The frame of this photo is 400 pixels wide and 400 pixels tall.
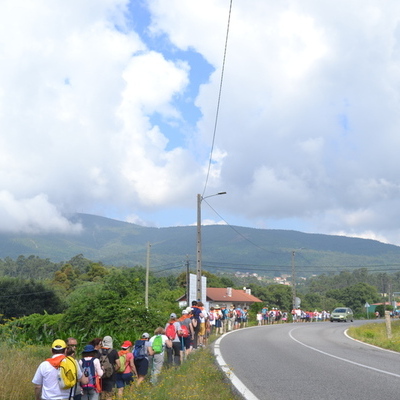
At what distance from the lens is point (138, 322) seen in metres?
21.4

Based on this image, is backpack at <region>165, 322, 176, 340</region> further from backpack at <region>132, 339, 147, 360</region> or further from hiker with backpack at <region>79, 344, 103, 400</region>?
hiker with backpack at <region>79, 344, 103, 400</region>

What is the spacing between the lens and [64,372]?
7617mm

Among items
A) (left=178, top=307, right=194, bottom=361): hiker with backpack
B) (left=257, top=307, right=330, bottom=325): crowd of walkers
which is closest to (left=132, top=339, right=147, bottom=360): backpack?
(left=178, top=307, right=194, bottom=361): hiker with backpack

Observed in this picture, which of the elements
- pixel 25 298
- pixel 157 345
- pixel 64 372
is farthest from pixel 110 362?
pixel 25 298

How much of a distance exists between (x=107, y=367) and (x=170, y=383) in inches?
48.5

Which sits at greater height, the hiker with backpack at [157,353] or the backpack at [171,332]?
the backpack at [171,332]

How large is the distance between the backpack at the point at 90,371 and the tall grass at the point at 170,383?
104cm

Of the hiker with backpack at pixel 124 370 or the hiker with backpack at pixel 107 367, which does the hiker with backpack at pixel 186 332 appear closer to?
the hiker with backpack at pixel 124 370

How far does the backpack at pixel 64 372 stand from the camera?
24.9 feet

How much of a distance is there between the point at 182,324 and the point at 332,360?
4.10 meters

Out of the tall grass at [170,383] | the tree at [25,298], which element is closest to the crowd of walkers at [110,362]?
the tall grass at [170,383]

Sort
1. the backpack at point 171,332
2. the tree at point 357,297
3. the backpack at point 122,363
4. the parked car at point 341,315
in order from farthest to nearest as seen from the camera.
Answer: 1. the tree at point 357,297
2. the parked car at point 341,315
3. the backpack at point 171,332
4. the backpack at point 122,363

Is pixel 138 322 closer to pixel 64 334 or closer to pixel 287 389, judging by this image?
pixel 64 334

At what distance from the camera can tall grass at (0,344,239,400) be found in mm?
8797
